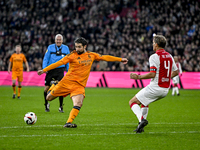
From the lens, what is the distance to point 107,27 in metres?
27.9

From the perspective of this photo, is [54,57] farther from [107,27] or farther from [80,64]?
[107,27]

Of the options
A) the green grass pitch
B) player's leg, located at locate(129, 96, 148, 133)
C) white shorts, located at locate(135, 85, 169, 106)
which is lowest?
the green grass pitch

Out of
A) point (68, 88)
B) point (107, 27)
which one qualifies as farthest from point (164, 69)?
point (107, 27)

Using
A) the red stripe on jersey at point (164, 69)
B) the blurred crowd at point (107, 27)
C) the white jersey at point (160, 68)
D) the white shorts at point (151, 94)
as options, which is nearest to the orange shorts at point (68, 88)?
the white shorts at point (151, 94)

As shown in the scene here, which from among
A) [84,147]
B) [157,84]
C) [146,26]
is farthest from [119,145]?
[146,26]

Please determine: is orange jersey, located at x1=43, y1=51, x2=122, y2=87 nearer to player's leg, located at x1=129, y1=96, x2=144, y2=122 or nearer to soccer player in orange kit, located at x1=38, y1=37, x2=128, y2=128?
soccer player in orange kit, located at x1=38, y1=37, x2=128, y2=128

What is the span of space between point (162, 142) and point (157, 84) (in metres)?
1.24

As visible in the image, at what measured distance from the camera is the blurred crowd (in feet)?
81.5

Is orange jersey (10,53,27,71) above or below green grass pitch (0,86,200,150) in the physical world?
above

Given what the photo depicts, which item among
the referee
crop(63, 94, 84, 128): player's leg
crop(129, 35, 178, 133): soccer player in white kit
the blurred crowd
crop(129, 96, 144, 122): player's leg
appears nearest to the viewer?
crop(129, 35, 178, 133): soccer player in white kit

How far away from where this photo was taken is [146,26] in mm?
27188

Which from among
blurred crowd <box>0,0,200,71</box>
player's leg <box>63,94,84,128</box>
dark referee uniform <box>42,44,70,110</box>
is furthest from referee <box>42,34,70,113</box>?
blurred crowd <box>0,0,200,71</box>

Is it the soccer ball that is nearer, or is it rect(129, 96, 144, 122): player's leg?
rect(129, 96, 144, 122): player's leg

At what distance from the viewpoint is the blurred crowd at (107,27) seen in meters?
24.8
